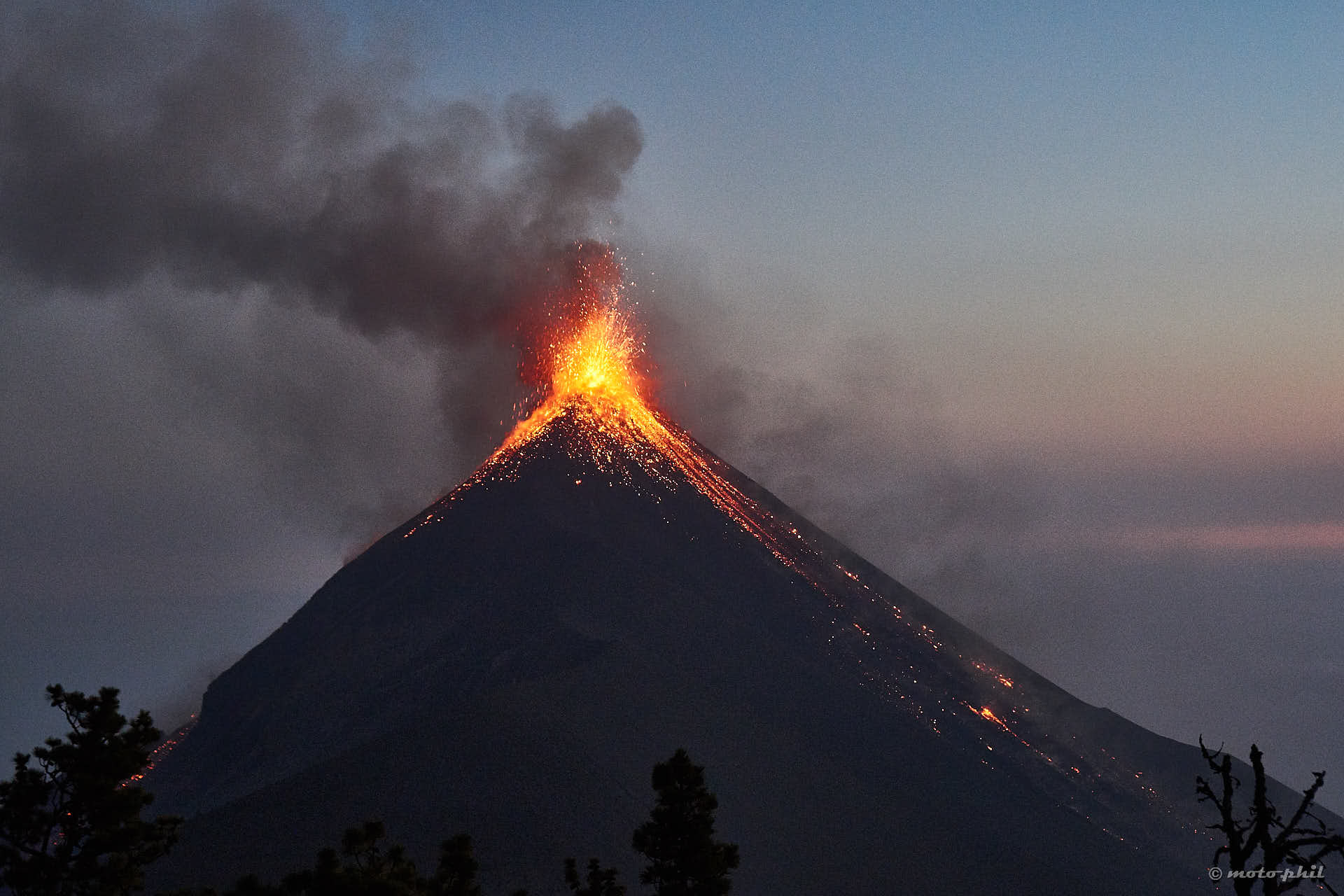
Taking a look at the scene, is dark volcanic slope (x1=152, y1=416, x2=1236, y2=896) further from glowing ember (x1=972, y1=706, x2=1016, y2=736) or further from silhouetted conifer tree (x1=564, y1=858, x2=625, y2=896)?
silhouetted conifer tree (x1=564, y1=858, x2=625, y2=896)

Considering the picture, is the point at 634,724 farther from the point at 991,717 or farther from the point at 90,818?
the point at 90,818

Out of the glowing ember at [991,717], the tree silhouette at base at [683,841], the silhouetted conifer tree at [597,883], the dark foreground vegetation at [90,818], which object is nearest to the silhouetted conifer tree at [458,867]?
the dark foreground vegetation at [90,818]

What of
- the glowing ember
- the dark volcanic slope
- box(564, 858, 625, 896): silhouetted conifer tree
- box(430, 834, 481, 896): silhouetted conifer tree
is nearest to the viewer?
box(430, 834, 481, 896): silhouetted conifer tree

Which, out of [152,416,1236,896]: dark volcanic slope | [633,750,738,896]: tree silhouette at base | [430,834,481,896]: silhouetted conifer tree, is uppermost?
[152,416,1236,896]: dark volcanic slope

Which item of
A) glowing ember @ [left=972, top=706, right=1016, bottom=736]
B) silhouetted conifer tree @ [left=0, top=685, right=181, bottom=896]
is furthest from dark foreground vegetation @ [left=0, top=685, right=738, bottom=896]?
glowing ember @ [left=972, top=706, right=1016, bottom=736]

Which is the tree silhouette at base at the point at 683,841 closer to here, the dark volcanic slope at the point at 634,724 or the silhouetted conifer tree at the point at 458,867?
the silhouetted conifer tree at the point at 458,867

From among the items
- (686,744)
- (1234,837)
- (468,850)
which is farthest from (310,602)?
(1234,837)
